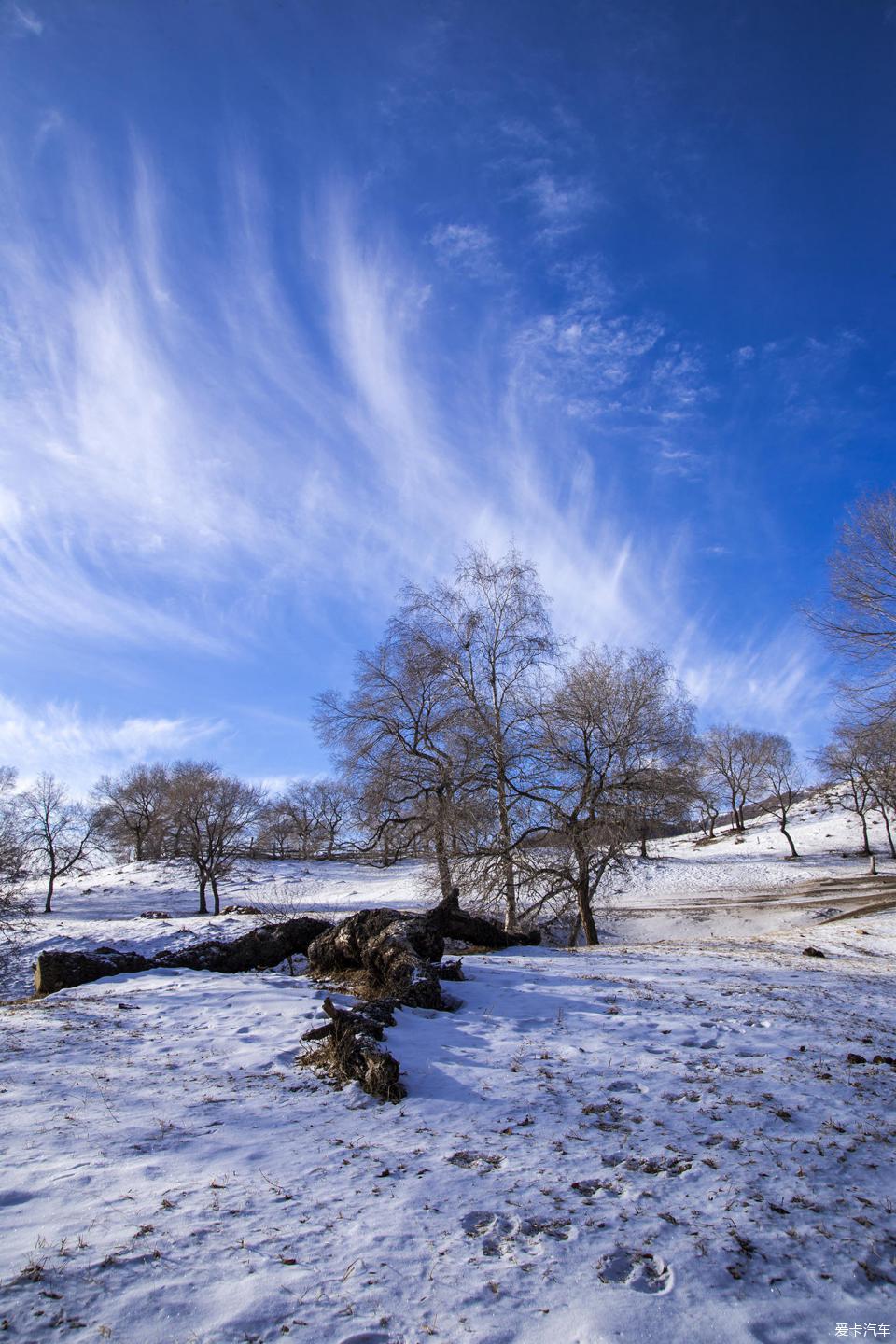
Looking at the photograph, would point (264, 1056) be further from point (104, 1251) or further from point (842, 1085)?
point (842, 1085)

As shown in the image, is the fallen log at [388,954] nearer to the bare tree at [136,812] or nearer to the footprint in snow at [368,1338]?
the footprint in snow at [368,1338]

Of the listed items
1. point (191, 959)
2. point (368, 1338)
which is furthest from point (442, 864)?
point (368, 1338)

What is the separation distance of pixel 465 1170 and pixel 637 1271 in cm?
121

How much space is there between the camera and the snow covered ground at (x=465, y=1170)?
2867 mm

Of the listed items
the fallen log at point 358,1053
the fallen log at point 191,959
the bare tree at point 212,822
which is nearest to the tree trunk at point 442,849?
the fallen log at point 191,959

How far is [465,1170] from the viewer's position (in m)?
4.08

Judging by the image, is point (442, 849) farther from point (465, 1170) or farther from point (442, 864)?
point (465, 1170)

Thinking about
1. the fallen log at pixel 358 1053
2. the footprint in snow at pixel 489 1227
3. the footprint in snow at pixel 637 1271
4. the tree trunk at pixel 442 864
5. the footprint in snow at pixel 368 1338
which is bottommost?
the footprint in snow at pixel 637 1271

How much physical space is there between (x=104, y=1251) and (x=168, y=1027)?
4481 millimetres

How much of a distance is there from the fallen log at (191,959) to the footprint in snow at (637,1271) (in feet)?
27.9

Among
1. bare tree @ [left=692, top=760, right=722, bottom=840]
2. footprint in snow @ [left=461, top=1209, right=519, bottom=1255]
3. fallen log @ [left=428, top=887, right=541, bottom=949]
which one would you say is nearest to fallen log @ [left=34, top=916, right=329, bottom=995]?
fallen log @ [left=428, top=887, right=541, bottom=949]

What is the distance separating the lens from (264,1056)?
20.1 ft

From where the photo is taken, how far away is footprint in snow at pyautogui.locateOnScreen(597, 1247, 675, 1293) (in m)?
3.08

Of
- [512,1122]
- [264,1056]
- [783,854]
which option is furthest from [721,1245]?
[783,854]
